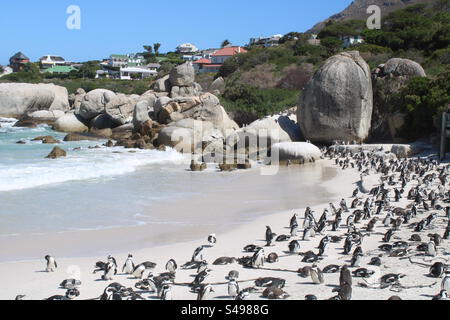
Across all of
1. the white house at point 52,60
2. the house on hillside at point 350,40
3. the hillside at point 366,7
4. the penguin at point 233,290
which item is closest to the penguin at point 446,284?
the penguin at point 233,290

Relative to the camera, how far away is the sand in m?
7.18

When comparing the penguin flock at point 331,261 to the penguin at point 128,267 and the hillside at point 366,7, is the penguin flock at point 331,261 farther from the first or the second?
the hillside at point 366,7

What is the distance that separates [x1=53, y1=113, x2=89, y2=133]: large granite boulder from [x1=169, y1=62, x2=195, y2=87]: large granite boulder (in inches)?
262

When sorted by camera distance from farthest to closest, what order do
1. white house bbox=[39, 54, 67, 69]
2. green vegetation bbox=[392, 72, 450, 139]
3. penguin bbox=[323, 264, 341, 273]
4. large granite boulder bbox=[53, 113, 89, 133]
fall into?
white house bbox=[39, 54, 67, 69]
large granite boulder bbox=[53, 113, 89, 133]
green vegetation bbox=[392, 72, 450, 139]
penguin bbox=[323, 264, 341, 273]

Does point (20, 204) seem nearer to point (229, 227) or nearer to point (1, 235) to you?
point (1, 235)

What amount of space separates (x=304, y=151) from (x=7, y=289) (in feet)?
50.2

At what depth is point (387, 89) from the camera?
25.9m

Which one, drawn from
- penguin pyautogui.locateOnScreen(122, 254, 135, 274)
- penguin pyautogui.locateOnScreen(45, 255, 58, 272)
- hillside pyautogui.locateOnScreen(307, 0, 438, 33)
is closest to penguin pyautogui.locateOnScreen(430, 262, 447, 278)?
penguin pyautogui.locateOnScreen(122, 254, 135, 274)

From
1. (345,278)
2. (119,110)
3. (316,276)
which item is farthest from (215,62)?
(345,278)

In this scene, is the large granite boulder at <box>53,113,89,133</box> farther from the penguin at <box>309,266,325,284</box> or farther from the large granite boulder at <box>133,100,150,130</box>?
the penguin at <box>309,266,325,284</box>

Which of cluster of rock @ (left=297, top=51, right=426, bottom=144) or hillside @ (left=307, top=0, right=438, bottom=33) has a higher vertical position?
hillside @ (left=307, top=0, right=438, bottom=33)

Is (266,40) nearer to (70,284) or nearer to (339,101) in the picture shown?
(339,101)

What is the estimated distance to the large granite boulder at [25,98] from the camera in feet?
145

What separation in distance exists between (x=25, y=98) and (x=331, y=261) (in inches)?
1606
